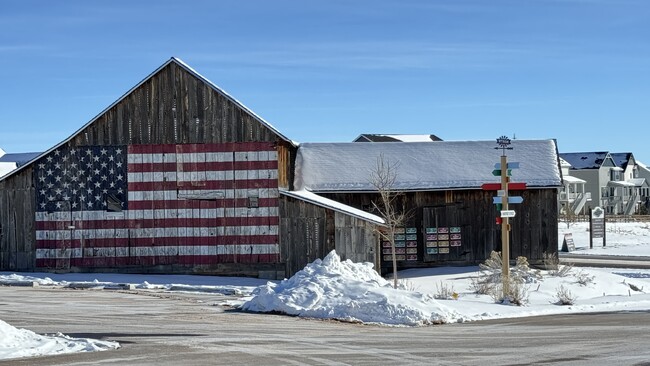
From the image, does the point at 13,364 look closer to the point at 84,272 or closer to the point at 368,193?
the point at 84,272

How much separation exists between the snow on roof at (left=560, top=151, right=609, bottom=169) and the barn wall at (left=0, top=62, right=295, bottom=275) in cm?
8633

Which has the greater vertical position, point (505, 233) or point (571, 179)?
point (571, 179)

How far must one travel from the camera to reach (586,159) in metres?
118

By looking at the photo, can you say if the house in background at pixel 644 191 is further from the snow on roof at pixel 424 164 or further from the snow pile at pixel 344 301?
the snow pile at pixel 344 301

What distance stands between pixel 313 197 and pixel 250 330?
53.7ft

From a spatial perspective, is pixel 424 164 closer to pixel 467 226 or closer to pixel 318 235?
pixel 467 226

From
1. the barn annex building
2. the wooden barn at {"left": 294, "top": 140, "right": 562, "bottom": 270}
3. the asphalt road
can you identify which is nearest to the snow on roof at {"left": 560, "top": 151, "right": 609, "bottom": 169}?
the wooden barn at {"left": 294, "top": 140, "right": 562, "bottom": 270}

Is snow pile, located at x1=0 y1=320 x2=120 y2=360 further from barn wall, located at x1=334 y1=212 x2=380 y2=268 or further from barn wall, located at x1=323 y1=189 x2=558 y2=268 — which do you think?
barn wall, located at x1=323 y1=189 x2=558 y2=268

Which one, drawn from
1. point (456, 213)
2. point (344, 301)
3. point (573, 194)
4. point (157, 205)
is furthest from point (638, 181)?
point (344, 301)

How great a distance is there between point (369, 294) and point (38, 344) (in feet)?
30.9

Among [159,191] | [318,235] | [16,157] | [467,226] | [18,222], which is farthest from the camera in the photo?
[16,157]

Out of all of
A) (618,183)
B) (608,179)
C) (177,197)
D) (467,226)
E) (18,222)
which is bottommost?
(467,226)

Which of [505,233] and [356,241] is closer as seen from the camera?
[505,233]

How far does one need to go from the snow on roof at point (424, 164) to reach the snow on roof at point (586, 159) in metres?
76.5
